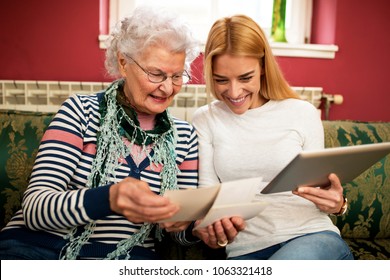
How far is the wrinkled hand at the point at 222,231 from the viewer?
43.6 inches

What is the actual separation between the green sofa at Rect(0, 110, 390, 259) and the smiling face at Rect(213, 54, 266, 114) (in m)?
0.50

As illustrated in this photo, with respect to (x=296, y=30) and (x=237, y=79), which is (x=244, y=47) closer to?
(x=237, y=79)

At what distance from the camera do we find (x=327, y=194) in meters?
1.19

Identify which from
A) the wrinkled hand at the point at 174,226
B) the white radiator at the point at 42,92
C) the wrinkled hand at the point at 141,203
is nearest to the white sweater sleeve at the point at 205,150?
the wrinkled hand at the point at 174,226

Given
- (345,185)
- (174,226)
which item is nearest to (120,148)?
(174,226)

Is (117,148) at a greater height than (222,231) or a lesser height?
greater

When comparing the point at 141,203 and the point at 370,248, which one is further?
the point at 370,248

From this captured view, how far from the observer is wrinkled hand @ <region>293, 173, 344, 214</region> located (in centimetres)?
116

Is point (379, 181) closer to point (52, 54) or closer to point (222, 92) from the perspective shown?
point (222, 92)

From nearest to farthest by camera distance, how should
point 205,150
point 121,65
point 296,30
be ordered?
point 121,65 → point 205,150 → point 296,30

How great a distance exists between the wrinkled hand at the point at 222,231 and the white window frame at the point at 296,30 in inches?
53.3

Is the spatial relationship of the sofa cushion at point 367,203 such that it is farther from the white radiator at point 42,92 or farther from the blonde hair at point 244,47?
the white radiator at point 42,92

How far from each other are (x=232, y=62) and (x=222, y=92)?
102 millimetres

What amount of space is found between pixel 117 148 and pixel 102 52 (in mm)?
1265
